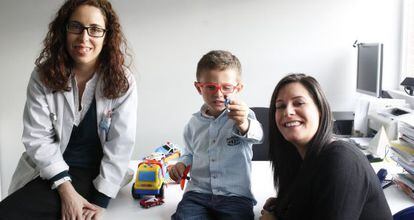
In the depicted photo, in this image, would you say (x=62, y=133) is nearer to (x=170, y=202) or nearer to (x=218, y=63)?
(x=170, y=202)

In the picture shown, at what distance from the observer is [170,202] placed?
1.44 meters

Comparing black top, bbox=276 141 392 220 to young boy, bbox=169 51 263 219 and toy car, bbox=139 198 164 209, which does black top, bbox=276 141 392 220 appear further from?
toy car, bbox=139 198 164 209

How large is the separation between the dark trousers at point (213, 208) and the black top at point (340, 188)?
0.27 metres

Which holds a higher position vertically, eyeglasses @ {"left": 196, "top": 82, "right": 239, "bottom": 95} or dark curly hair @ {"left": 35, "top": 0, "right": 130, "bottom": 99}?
dark curly hair @ {"left": 35, "top": 0, "right": 130, "bottom": 99}

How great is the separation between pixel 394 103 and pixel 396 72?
86cm

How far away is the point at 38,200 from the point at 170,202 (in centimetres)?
51

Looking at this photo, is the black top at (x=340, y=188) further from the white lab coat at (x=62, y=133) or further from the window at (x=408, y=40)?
the window at (x=408, y=40)

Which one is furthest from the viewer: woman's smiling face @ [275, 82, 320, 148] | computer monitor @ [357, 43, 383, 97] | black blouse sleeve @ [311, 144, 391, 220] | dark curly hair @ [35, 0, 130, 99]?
computer monitor @ [357, 43, 383, 97]

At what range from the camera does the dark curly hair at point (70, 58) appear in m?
1.48

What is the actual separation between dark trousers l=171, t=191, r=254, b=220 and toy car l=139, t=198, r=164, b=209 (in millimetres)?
127

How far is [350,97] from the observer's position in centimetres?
321

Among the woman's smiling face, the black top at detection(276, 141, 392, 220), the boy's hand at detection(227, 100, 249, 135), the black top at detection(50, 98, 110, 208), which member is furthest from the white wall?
the black top at detection(276, 141, 392, 220)

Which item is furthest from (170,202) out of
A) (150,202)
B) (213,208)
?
(213,208)

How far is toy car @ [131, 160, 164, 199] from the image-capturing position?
1443 millimetres
